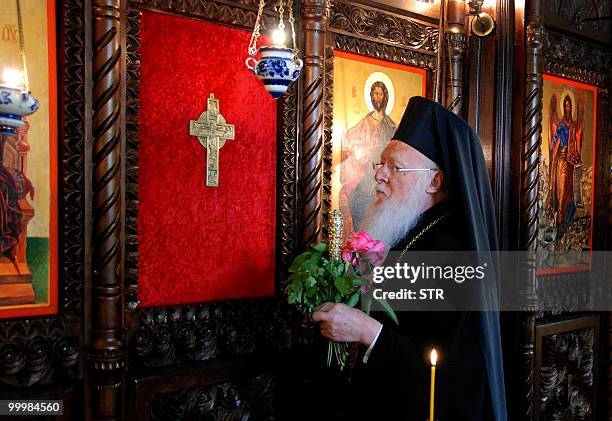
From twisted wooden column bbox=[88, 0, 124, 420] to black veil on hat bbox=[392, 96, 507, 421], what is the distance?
119 cm

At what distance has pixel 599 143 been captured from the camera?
5.21 metres

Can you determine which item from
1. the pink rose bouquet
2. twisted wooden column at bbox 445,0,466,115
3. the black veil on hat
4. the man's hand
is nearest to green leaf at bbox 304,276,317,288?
the pink rose bouquet

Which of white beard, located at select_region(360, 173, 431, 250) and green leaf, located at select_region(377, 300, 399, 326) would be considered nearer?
green leaf, located at select_region(377, 300, 399, 326)

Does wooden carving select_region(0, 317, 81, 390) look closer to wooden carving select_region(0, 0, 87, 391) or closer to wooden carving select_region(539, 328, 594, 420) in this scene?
wooden carving select_region(0, 0, 87, 391)

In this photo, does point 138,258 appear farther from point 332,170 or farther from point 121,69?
point 332,170

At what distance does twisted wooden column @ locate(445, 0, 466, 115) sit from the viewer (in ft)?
13.6

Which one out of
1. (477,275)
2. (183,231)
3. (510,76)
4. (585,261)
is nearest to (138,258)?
(183,231)

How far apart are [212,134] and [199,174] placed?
0.20 meters

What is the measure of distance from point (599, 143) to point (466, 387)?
Result: 3.58 metres

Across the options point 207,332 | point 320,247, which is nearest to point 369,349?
point 320,247

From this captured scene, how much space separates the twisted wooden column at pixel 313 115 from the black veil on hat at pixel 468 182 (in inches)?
28.1

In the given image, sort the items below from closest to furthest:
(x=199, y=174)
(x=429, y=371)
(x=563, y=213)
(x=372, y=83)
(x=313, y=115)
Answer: (x=429, y=371) → (x=199, y=174) → (x=313, y=115) → (x=372, y=83) → (x=563, y=213)

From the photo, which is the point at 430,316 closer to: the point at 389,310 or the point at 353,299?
the point at 389,310

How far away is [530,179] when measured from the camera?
4.37m
